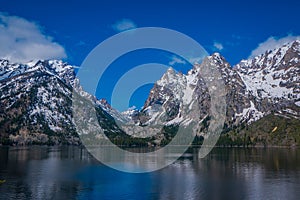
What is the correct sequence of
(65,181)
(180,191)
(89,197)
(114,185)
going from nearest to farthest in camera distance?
(89,197), (180,191), (114,185), (65,181)

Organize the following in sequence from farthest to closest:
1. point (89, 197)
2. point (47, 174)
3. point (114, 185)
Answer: point (47, 174), point (114, 185), point (89, 197)

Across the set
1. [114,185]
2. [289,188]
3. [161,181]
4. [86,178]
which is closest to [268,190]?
[289,188]

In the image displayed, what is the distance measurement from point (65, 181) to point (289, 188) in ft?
226

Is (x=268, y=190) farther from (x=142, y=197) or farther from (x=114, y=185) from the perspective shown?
(x=114, y=185)

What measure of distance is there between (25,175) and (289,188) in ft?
295

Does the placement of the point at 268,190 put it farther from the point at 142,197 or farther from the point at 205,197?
the point at 142,197

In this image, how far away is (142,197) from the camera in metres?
87.3

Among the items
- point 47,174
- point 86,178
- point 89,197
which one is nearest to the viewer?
point 89,197

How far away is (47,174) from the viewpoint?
13300 centimetres

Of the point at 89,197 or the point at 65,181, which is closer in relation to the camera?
the point at 89,197

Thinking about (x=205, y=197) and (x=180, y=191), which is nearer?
(x=205, y=197)

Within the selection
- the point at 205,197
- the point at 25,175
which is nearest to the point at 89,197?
the point at 205,197

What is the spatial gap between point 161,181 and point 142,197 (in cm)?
2761

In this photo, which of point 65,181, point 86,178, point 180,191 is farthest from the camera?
point 86,178
